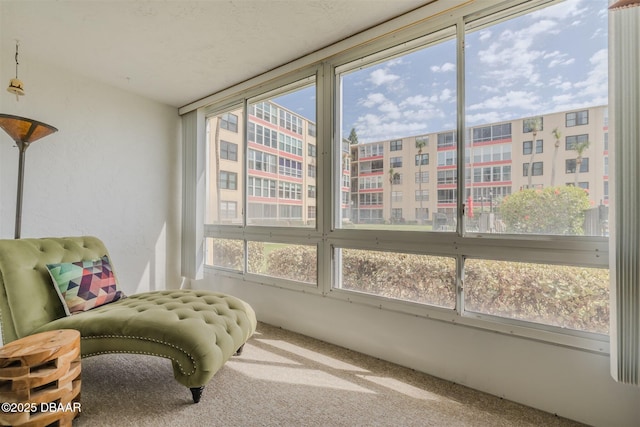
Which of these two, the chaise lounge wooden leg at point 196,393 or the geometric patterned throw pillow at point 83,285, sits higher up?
the geometric patterned throw pillow at point 83,285

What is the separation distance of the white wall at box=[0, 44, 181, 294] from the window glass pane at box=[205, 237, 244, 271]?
497 millimetres

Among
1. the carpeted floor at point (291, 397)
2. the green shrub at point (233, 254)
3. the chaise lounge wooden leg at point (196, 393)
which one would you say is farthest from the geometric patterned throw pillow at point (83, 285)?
the green shrub at point (233, 254)

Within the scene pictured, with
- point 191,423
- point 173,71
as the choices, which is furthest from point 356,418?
point 173,71

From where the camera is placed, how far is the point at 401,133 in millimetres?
2248

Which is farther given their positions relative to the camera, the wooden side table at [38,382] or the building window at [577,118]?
the building window at [577,118]

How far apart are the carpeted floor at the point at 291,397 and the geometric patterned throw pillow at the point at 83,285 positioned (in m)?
0.46

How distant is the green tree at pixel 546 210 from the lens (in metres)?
1.64

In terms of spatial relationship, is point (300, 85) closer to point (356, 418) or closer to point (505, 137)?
point (505, 137)

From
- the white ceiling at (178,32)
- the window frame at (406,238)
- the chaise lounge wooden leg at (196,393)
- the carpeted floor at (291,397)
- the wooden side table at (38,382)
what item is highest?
the white ceiling at (178,32)

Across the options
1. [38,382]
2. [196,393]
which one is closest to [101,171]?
[38,382]

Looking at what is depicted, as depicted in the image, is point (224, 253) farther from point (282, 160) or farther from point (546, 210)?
point (546, 210)

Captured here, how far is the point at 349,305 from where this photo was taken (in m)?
2.47

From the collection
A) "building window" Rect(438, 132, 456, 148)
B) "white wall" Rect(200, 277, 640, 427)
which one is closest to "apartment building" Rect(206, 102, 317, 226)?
"white wall" Rect(200, 277, 640, 427)

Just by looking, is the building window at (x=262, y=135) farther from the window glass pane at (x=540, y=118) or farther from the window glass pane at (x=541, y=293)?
the window glass pane at (x=541, y=293)
